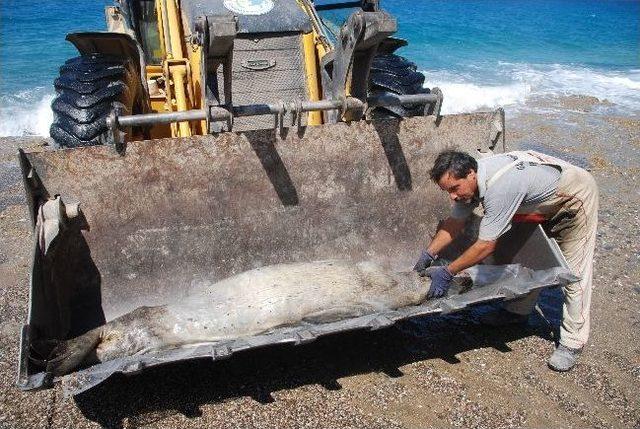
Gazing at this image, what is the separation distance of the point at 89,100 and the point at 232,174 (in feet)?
5.62

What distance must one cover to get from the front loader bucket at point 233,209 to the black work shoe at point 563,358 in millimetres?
669

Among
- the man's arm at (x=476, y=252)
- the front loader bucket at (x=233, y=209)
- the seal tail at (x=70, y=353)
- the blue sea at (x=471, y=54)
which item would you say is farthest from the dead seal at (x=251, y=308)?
the blue sea at (x=471, y=54)

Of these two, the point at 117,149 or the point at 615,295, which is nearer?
the point at 117,149

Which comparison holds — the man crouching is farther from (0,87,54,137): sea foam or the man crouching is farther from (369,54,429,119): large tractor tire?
(0,87,54,137): sea foam

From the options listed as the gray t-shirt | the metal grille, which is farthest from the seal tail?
the gray t-shirt

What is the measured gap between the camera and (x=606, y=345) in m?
4.55

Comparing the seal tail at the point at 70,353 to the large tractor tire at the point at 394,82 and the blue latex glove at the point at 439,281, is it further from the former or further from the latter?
the large tractor tire at the point at 394,82

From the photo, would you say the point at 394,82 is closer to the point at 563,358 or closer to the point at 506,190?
the point at 506,190

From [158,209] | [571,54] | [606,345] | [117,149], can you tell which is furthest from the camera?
[571,54]

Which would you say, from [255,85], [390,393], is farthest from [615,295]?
[255,85]

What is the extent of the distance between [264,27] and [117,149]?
6.32 ft

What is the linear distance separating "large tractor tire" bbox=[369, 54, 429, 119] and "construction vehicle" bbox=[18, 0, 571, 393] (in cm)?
3

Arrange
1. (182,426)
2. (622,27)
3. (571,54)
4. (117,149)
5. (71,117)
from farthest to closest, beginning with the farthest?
(622,27) → (571,54) → (71,117) → (117,149) → (182,426)

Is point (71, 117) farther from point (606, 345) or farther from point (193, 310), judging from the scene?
point (606, 345)
